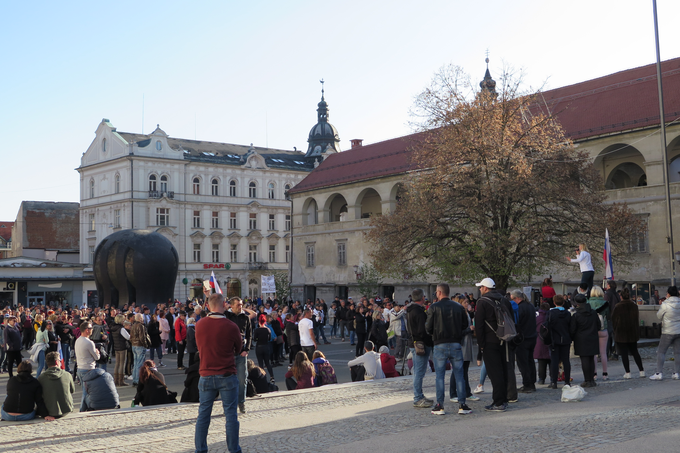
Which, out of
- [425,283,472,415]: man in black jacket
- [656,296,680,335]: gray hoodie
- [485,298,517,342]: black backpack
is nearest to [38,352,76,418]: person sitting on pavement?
[425,283,472,415]: man in black jacket

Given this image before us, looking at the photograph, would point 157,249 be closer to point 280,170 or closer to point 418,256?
point 418,256

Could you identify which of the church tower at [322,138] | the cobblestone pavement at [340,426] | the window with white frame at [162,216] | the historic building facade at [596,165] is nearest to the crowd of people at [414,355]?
the cobblestone pavement at [340,426]

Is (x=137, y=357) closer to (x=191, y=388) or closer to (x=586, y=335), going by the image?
(x=191, y=388)

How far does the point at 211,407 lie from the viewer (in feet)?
24.2

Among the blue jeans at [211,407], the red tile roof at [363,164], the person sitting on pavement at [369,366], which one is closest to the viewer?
the blue jeans at [211,407]

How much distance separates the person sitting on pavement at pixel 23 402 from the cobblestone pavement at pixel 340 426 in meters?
0.40

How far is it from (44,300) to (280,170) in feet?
103

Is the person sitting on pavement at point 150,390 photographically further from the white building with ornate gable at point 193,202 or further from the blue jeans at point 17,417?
the white building with ornate gable at point 193,202

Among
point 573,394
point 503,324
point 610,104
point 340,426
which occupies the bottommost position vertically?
point 340,426

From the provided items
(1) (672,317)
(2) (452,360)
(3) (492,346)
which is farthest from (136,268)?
(3) (492,346)

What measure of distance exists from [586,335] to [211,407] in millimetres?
7243

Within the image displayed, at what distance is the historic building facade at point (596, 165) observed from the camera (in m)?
36.2

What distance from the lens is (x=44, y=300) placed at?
55812mm

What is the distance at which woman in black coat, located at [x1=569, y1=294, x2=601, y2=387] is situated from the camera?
12.0 m
